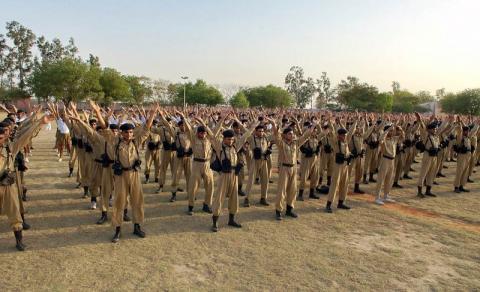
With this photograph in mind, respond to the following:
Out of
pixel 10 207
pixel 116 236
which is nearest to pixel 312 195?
pixel 116 236

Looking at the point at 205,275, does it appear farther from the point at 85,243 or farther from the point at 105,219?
the point at 105,219

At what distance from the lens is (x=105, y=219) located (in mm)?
8531

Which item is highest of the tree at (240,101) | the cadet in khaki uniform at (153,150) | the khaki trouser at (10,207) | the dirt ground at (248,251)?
the tree at (240,101)

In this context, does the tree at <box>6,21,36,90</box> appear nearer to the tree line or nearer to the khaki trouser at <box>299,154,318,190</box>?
the tree line

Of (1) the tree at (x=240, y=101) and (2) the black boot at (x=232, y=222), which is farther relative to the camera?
(1) the tree at (x=240, y=101)

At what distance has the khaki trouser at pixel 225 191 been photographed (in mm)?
8180

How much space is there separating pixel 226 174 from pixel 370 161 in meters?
8.00

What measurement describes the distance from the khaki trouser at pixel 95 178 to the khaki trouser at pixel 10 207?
2.57 metres

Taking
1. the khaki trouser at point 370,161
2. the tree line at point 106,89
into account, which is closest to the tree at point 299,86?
the tree line at point 106,89

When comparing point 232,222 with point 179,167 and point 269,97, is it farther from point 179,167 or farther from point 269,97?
point 269,97

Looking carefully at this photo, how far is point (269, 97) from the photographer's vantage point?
250 feet

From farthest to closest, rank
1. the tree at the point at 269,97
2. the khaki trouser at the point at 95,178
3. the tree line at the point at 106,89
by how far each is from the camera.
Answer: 1. the tree at the point at 269,97
2. the tree line at the point at 106,89
3. the khaki trouser at the point at 95,178

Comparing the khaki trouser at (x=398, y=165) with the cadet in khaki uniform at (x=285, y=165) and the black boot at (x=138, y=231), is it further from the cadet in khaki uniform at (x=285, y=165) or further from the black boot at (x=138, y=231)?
the black boot at (x=138, y=231)

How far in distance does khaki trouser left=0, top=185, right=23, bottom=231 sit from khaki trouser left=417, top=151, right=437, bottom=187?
37.7 ft
